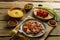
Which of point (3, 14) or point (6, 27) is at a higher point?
point (3, 14)

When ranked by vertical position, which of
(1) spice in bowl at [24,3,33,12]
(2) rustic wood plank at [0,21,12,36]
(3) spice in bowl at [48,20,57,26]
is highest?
(1) spice in bowl at [24,3,33,12]

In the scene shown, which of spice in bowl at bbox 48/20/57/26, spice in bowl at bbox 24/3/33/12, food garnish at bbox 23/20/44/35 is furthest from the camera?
spice in bowl at bbox 24/3/33/12

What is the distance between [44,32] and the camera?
186 centimetres

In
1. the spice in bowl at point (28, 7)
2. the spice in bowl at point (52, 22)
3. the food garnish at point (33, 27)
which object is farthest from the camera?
the spice in bowl at point (28, 7)

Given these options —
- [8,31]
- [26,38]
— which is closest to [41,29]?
[26,38]

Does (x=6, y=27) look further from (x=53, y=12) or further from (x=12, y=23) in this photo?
(x=53, y=12)

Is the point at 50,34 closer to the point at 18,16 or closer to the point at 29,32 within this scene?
the point at 29,32

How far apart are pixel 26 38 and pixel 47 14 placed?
42cm

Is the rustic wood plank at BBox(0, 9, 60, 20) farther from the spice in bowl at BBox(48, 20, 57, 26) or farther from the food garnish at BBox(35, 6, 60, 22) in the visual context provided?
the spice in bowl at BBox(48, 20, 57, 26)

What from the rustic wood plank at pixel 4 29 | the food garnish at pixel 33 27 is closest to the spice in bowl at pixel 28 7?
the food garnish at pixel 33 27

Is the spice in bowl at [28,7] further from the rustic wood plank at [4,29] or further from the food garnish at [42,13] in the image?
the rustic wood plank at [4,29]

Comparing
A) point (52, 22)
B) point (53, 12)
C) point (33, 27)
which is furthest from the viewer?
point (53, 12)

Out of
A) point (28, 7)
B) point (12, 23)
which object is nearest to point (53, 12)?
point (28, 7)

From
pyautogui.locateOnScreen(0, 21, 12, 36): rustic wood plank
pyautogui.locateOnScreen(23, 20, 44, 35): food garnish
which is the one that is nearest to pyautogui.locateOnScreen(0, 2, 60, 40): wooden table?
pyautogui.locateOnScreen(0, 21, 12, 36): rustic wood plank
